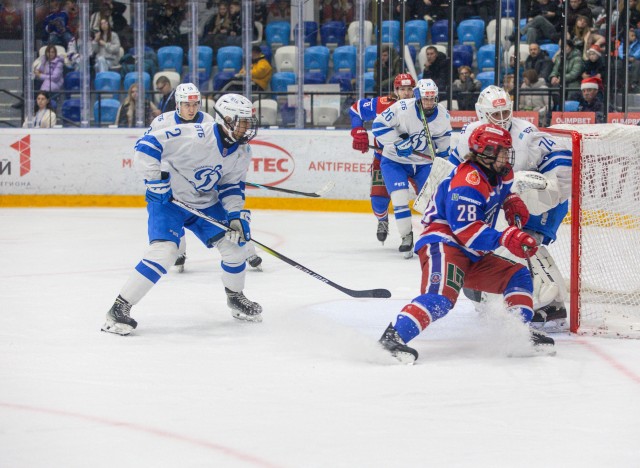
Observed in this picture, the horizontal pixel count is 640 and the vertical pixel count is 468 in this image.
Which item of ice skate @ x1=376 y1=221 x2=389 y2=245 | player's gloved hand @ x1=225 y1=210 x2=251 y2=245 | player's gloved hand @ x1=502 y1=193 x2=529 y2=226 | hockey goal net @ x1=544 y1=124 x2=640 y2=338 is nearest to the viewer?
player's gloved hand @ x1=502 y1=193 x2=529 y2=226

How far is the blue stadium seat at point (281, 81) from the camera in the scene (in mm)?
9641

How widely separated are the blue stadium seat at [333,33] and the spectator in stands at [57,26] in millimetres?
2357

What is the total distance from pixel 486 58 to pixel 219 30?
2.42 metres

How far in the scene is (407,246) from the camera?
6719 millimetres

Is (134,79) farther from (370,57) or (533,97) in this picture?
(533,97)

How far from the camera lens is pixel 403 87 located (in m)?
6.93

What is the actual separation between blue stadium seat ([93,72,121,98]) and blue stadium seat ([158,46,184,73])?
0.44 metres

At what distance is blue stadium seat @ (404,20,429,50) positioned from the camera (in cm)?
934

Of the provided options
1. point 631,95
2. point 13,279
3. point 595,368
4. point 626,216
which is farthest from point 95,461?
point 631,95

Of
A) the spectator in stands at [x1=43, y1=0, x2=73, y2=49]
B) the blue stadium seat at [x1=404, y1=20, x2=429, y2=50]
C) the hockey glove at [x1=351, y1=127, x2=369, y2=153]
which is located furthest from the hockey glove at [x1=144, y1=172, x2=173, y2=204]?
the spectator in stands at [x1=43, y1=0, x2=73, y2=49]

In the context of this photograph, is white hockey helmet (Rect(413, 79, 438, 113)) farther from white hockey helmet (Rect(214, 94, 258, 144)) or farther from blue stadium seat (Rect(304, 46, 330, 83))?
blue stadium seat (Rect(304, 46, 330, 83))

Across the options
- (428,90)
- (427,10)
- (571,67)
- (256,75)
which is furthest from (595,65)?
(256,75)

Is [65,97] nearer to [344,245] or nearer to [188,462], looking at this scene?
[344,245]

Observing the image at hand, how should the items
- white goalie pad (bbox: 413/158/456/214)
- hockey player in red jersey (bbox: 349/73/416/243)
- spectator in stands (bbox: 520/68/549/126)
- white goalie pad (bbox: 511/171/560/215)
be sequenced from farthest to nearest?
spectator in stands (bbox: 520/68/549/126)
hockey player in red jersey (bbox: 349/73/416/243)
white goalie pad (bbox: 413/158/456/214)
white goalie pad (bbox: 511/171/560/215)
